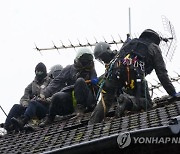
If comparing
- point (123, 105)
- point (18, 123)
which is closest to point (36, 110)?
Answer: point (18, 123)

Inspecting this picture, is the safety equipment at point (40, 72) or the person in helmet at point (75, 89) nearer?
the person in helmet at point (75, 89)

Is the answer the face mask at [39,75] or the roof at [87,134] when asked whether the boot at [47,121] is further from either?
the face mask at [39,75]

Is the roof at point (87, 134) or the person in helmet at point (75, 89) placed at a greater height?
the roof at point (87, 134)

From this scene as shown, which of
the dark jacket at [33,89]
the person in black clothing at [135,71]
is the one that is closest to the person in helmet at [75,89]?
the dark jacket at [33,89]

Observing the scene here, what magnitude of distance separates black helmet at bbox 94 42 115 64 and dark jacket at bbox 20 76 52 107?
135 centimetres

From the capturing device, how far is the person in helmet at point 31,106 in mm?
9250

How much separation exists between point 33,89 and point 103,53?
1700 millimetres

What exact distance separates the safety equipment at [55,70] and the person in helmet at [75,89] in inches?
45.2

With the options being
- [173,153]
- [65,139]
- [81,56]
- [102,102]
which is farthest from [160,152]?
[81,56]

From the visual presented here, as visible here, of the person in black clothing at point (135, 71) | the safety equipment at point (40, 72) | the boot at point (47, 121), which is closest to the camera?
the person in black clothing at point (135, 71)

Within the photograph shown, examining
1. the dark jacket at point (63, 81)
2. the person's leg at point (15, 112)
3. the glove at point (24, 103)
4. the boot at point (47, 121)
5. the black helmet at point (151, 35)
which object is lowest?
the glove at point (24, 103)

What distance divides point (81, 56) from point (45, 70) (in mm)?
1443

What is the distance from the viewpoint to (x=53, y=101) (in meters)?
9.20

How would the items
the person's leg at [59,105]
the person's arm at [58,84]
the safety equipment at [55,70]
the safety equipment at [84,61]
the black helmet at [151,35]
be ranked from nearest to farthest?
the black helmet at [151,35], the person's leg at [59,105], the safety equipment at [84,61], the person's arm at [58,84], the safety equipment at [55,70]
